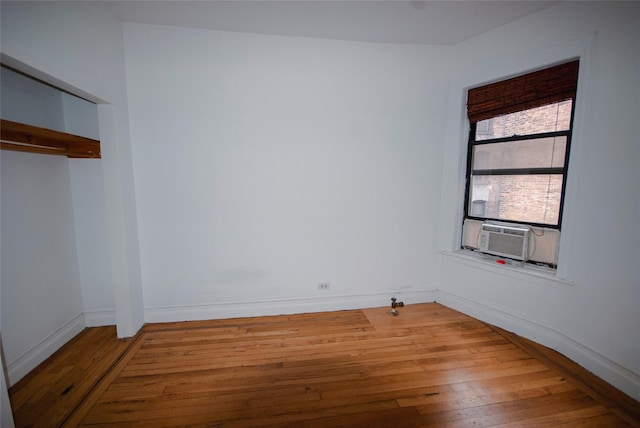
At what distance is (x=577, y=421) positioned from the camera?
64.3 inches

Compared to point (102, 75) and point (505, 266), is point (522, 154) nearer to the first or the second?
point (505, 266)

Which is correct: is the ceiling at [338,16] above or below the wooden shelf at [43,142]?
above

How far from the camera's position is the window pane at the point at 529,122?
2.34 meters

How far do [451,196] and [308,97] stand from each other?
2003 mm

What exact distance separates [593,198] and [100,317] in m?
4.71

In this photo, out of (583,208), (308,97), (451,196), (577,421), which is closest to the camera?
(577,421)

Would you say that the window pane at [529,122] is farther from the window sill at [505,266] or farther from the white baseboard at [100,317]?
the white baseboard at [100,317]

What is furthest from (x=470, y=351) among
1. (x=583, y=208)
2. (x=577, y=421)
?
(x=583, y=208)

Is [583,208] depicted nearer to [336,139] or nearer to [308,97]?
[336,139]

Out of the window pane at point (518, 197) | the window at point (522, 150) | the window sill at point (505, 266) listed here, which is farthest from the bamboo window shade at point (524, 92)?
the window sill at point (505, 266)

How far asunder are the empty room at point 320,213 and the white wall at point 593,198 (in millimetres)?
15

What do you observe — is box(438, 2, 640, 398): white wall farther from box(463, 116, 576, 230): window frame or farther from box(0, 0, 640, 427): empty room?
box(463, 116, 576, 230): window frame

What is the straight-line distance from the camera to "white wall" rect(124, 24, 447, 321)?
8.26ft

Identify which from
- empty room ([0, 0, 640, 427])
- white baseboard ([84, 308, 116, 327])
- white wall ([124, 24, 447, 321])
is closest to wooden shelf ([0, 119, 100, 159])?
empty room ([0, 0, 640, 427])
